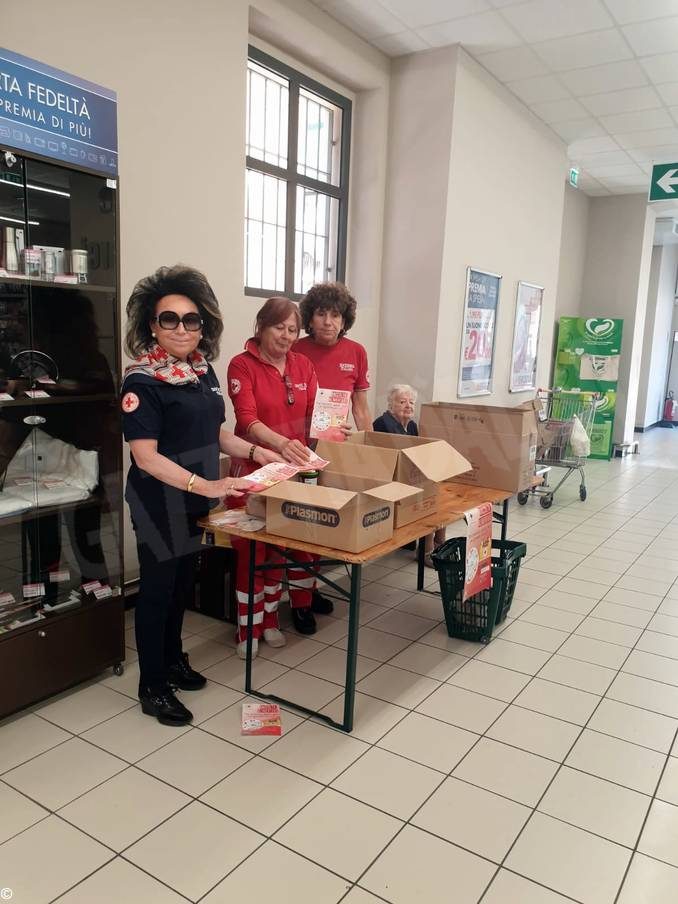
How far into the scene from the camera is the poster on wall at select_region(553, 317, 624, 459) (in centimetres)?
895

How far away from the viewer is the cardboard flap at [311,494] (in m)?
2.29

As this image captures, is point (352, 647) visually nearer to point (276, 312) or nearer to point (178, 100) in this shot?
point (276, 312)

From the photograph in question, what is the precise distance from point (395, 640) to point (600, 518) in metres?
3.42

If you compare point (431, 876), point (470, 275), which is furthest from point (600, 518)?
point (431, 876)

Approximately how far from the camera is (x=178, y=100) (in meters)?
3.45

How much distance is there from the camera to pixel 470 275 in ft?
18.2

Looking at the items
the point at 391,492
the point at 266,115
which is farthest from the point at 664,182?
the point at 391,492

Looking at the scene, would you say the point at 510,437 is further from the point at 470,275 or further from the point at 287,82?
the point at 287,82

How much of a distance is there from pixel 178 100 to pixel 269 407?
1713 millimetres

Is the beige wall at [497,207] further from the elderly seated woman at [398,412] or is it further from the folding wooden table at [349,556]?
the folding wooden table at [349,556]

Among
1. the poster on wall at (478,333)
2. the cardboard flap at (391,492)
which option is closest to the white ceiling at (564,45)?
the poster on wall at (478,333)

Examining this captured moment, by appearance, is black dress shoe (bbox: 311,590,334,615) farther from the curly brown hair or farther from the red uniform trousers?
the curly brown hair

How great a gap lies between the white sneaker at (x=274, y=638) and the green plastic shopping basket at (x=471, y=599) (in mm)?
836

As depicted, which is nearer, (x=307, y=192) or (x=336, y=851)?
(x=336, y=851)
